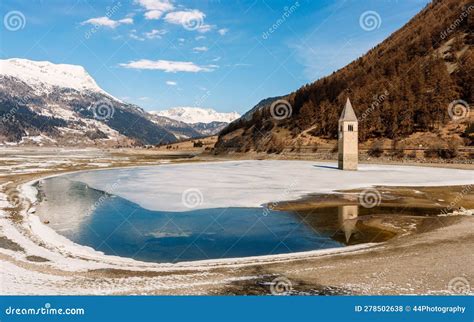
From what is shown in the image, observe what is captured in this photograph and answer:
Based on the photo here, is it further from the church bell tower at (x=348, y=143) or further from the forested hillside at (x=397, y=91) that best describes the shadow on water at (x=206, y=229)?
the forested hillside at (x=397, y=91)

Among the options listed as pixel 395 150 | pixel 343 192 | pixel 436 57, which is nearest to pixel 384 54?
pixel 436 57

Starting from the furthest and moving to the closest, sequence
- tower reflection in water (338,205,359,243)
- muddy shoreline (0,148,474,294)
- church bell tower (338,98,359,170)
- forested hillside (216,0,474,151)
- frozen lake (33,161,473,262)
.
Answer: forested hillside (216,0,474,151)
church bell tower (338,98,359,170)
tower reflection in water (338,205,359,243)
frozen lake (33,161,473,262)
muddy shoreline (0,148,474,294)

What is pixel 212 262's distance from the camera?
54.6ft

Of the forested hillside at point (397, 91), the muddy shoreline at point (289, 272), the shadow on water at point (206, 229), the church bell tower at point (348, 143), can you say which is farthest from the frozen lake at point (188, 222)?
the forested hillside at point (397, 91)

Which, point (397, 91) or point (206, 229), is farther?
point (397, 91)

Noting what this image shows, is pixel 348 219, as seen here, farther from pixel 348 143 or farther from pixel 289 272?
pixel 348 143

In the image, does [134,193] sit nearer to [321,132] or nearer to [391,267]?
[391,267]

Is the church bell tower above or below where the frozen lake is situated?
above

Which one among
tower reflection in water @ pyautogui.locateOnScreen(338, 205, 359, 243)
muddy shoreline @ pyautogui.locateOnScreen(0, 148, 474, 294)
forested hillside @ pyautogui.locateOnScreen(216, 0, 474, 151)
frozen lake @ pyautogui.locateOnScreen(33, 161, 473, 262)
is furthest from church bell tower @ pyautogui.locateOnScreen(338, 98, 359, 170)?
muddy shoreline @ pyautogui.locateOnScreen(0, 148, 474, 294)

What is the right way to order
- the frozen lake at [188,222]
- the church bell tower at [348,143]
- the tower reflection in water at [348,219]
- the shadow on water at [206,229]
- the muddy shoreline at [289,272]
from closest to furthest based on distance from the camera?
the muddy shoreline at [289,272]
the shadow on water at [206,229]
the frozen lake at [188,222]
the tower reflection in water at [348,219]
the church bell tower at [348,143]

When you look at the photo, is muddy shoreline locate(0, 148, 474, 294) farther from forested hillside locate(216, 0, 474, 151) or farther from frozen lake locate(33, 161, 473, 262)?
forested hillside locate(216, 0, 474, 151)

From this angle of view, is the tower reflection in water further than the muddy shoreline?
Yes

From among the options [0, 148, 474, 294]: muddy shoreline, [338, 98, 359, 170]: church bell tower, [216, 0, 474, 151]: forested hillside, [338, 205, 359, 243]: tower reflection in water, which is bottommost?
[0, 148, 474, 294]: muddy shoreline

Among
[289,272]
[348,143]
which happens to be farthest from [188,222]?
[348,143]
